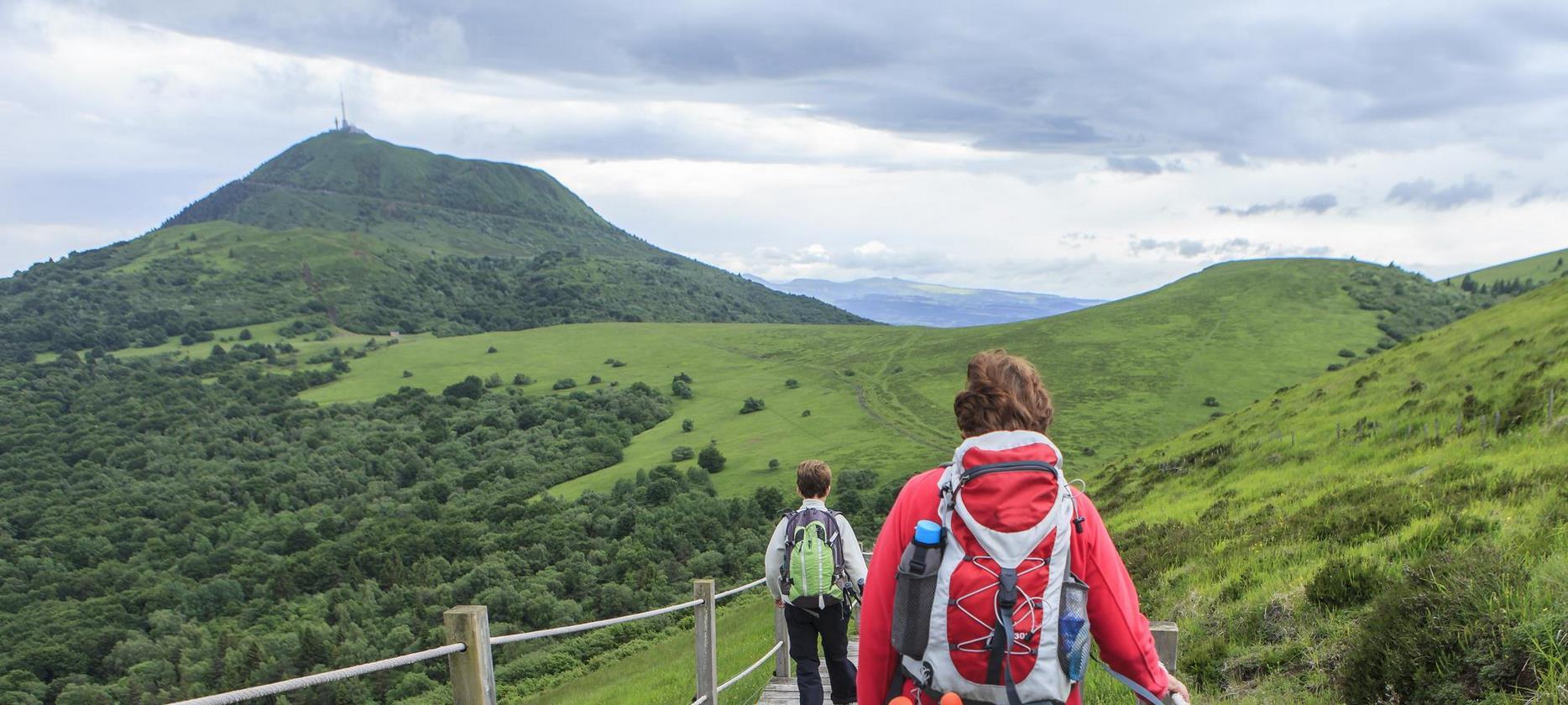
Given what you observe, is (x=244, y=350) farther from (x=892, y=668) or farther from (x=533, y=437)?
(x=892, y=668)

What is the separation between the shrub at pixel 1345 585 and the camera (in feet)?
20.3

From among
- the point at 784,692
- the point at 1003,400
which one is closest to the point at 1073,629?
the point at 1003,400

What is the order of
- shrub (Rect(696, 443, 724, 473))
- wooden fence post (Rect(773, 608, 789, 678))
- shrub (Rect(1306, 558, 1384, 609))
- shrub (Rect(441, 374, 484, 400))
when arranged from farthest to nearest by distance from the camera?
shrub (Rect(441, 374, 484, 400))
shrub (Rect(696, 443, 724, 473))
wooden fence post (Rect(773, 608, 789, 678))
shrub (Rect(1306, 558, 1384, 609))

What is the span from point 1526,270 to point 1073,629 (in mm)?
205757

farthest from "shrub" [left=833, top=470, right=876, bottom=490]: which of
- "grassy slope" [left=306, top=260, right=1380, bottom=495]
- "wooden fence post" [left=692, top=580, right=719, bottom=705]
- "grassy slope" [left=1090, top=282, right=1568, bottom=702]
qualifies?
"wooden fence post" [left=692, top=580, right=719, bottom=705]

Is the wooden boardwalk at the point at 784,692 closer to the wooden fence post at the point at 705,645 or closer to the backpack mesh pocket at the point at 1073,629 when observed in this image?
the wooden fence post at the point at 705,645

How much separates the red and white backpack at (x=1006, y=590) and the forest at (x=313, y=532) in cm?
3560

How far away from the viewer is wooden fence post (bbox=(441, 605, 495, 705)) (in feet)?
12.2

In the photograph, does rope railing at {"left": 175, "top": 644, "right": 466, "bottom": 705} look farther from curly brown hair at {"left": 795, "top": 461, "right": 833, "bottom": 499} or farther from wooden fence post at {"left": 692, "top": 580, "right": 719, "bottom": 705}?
wooden fence post at {"left": 692, "top": 580, "right": 719, "bottom": 705}

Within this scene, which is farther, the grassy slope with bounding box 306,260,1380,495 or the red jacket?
the grassy slope with bounding box 306,260,1380,495

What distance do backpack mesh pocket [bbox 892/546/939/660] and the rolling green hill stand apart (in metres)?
173

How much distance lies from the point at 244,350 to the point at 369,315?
139ft

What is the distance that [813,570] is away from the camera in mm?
5840

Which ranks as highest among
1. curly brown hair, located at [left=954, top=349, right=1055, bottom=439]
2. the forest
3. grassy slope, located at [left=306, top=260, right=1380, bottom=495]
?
curly brown hair, located at [left=954, top=349, right=1055, bottom=439]
